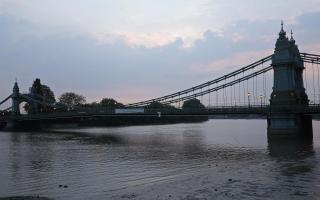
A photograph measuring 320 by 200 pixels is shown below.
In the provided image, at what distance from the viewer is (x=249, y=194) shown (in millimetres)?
22562

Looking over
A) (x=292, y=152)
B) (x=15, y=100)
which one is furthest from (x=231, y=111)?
(x=15, y=100)

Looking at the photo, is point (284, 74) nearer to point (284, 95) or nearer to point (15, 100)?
point (284, 95)

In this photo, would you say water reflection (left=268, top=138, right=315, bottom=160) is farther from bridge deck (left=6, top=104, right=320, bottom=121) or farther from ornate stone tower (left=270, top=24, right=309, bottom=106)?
ornate stone tower (left=270, top=24, right=309, bottom=106)

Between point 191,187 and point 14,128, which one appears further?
point 14,128

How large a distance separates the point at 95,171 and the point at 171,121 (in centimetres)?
13169

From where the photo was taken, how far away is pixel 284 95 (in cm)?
6425

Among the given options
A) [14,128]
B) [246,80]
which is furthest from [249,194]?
[14,128]

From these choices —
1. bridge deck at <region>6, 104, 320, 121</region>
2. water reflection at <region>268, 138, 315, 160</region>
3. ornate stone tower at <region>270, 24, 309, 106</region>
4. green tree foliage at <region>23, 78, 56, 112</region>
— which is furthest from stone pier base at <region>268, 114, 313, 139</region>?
green tree foliage at <region>23, 78, 56, 112</region>

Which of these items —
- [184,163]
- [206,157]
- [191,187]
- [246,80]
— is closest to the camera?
[191,187]

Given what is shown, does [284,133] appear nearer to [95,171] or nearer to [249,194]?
[95,171]

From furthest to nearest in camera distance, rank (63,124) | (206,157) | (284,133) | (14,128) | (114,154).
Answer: (63,124) → (14,128) → (284,133) → (114,154) → (206,157)

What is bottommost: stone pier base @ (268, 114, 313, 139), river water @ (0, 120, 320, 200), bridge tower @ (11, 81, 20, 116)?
river water @ (0, 120, 320, 200)

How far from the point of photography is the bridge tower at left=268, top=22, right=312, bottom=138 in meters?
63.2

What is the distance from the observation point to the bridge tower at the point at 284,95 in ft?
208
